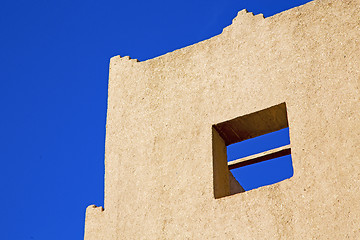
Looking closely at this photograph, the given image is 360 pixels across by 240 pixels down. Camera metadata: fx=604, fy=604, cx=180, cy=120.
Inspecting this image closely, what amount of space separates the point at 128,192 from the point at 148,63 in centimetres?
161

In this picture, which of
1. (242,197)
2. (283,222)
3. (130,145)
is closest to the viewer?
(283,222)

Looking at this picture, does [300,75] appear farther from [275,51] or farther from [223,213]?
[223,213]

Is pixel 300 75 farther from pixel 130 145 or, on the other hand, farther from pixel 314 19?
pixel 130 145

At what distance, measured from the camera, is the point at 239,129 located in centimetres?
614

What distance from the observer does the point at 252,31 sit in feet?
20.9

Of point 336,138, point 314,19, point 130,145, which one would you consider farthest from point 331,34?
point 130,145

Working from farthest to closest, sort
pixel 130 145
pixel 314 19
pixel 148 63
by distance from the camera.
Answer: pixel 148 63, pixel 130 145, pixel 314 19

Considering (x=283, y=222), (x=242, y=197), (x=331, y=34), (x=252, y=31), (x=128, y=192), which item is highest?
(x=252, y=31)

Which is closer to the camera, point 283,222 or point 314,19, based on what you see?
point 283,222

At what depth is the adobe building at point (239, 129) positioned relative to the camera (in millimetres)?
5141

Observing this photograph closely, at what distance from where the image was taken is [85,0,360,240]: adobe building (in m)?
5.14

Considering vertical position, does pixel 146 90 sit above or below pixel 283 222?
above

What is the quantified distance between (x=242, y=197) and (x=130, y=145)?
62.1 inches

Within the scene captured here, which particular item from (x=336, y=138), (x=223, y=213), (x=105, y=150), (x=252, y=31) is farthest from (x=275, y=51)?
(x=105, y=150)
